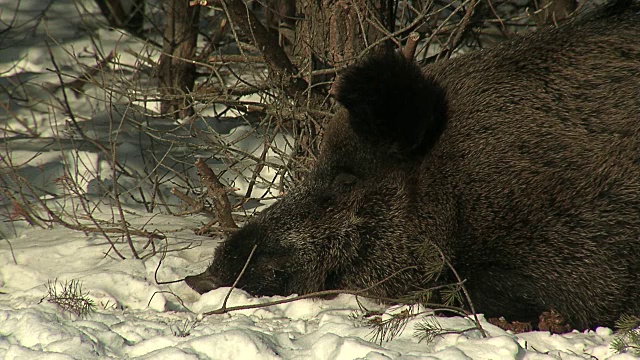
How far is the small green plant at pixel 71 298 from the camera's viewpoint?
3529 mm

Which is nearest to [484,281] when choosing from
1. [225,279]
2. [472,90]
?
[472,90]

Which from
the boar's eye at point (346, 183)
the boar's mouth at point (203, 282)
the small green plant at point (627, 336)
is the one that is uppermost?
the boar's eye at point (346, 183)

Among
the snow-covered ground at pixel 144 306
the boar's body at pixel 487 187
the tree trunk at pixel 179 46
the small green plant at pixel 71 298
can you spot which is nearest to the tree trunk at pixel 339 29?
the boar's body at pixel 487 187

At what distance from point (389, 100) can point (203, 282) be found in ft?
4.26

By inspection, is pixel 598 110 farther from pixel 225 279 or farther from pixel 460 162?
pixel 225 279

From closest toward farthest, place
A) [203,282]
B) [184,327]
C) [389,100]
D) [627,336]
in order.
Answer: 1. [627,336]
2. [184,327]
3. [389,100]
4. [203,282]

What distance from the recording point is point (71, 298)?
11.7 feet

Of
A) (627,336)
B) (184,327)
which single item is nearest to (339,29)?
(184,327)

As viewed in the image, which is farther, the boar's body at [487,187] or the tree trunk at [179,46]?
the tree trunk at [179,46]

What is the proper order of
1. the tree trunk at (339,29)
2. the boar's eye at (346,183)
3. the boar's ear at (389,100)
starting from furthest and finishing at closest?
1. the tree trunk at (339,29)
2. the boar's eye at (346,183)
3. the boar's ear at (389,100)

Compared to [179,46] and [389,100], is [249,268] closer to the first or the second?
[389,100]

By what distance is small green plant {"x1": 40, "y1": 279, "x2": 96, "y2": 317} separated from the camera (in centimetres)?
353

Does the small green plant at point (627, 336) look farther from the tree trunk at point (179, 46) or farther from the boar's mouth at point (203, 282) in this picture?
the tree trunk at point (179, 46)

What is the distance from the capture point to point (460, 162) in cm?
395
